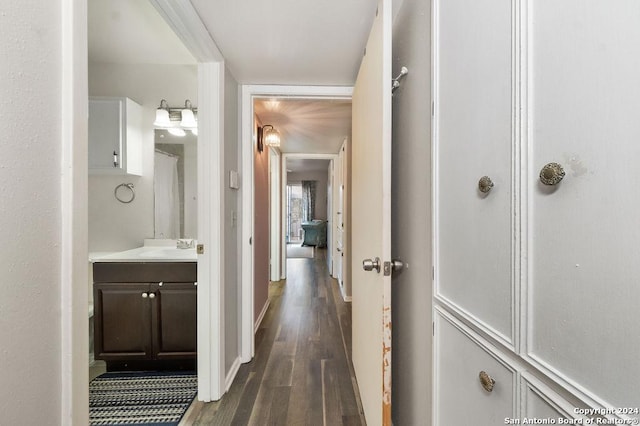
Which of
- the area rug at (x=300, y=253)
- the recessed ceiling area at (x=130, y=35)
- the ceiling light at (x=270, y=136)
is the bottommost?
A: the area rug at (x=300, y=253)

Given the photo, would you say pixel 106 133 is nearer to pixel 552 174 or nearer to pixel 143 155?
pixel 143 155

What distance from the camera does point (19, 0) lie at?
54 centimetres

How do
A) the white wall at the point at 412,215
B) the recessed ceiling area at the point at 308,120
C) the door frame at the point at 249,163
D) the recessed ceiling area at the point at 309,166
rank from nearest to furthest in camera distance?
the white wall at the point at 412,215, the door frame at the point at 249,163, the recessed ceiling area at the point at 308,120, the recessed ceiling area at the point at 309,166

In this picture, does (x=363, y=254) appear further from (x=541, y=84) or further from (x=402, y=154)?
(x=541, y=84)

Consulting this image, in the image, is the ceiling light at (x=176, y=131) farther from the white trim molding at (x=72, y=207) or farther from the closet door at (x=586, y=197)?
the closet door at (x=586, y=197)

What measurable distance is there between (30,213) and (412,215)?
1117 mm

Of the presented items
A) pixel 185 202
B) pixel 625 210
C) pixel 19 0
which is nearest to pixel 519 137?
pixel 625 210

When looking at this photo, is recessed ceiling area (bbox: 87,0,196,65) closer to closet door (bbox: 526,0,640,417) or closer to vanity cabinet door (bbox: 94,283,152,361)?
vanity cabinet door (bbox: 94,283,152,361)

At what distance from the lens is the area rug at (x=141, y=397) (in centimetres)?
147

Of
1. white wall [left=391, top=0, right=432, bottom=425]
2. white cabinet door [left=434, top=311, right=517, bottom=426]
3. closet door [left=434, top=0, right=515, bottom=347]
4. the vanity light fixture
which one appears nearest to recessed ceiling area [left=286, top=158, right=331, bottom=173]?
the vanity light fixture

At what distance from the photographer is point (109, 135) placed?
206cm

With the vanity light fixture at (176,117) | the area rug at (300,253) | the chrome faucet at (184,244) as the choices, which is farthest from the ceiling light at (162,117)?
the area rug at (300,253)

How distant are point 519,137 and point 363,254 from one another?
957mm

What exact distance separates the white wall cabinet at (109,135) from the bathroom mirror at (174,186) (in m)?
0.25
